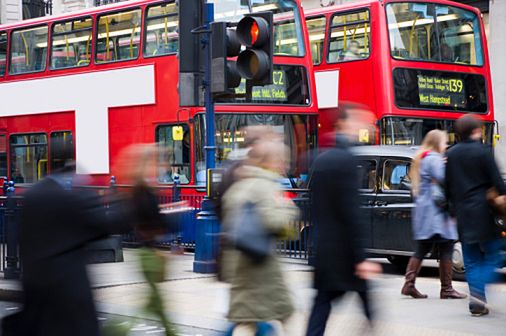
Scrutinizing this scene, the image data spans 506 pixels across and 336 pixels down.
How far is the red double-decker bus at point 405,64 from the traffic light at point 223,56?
6.86m

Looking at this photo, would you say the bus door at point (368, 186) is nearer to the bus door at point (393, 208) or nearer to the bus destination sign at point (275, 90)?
the bus door at point (393, 208)

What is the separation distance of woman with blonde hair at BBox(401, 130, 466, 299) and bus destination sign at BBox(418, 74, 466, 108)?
836cm

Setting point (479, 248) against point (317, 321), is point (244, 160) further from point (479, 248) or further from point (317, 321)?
point (479, 248)

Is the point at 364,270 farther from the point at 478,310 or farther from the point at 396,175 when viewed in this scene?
the point at 396,175

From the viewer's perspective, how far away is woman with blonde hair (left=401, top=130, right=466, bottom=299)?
9.81 meters

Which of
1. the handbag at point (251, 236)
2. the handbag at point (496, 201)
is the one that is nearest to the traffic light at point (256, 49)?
the handbag at point (496, 201)

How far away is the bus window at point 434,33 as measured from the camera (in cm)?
1850

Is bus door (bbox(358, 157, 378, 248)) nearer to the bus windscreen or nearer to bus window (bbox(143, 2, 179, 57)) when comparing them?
the bus windscreen

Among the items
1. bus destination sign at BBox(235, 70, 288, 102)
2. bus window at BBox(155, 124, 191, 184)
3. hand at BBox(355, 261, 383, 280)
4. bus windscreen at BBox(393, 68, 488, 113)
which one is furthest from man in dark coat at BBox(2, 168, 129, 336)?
bus windscreen at BBox(393, 68, 488, 113)

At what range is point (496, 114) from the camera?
26.7 meters

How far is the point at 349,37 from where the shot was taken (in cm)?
1927

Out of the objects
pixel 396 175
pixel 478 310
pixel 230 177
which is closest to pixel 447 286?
pixel 478 310

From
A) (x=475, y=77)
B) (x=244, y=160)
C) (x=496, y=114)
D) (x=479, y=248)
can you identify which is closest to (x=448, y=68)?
(x=475, y=77)

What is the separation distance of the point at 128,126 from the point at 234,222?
12649 millimetres
